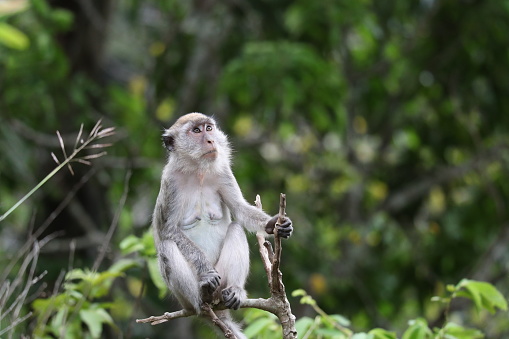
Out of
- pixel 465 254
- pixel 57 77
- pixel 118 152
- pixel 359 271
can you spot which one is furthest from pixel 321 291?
pixel 57 77

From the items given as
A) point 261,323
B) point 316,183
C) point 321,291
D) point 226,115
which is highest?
point 226,115

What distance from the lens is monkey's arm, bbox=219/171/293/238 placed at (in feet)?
15.6

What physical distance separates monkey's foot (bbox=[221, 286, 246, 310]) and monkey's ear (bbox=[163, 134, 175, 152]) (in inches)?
46.5

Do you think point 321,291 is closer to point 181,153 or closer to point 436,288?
point 436,288

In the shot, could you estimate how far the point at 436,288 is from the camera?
35.0 feet

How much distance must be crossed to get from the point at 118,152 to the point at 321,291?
3.09m

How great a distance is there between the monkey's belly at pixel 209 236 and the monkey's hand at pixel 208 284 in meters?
0.30

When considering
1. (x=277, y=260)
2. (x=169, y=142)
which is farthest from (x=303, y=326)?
(x=169, y=142)

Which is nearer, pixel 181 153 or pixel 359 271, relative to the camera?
pixel 181 153

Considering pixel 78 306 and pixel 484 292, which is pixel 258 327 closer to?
pixel 78 306

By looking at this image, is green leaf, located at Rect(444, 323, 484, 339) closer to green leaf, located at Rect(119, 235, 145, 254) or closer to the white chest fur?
the white chest fur

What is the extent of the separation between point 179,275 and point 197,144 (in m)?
0.91

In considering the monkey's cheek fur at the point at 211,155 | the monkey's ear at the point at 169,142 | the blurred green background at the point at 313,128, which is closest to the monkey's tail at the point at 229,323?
the monkey's cheek fur at the point at 211,155

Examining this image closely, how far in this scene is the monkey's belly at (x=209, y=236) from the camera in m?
4.97
